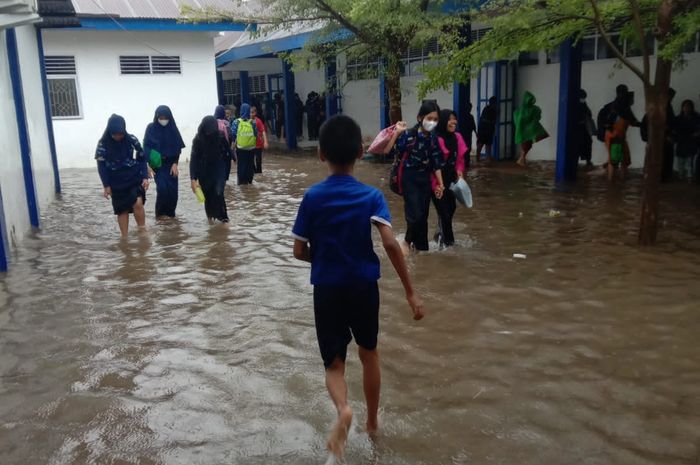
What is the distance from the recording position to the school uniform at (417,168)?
650 centimetres

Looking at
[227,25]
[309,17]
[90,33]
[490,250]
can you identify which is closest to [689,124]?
[490,250]

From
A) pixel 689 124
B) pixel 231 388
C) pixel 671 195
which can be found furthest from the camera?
pixel 689 124

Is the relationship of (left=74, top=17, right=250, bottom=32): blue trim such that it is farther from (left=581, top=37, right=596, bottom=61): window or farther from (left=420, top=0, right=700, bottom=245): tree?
(left=420, top=0, right=700, bottom=245): tree

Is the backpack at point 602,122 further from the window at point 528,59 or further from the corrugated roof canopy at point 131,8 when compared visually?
the corrugated roof canopy at point 131,8

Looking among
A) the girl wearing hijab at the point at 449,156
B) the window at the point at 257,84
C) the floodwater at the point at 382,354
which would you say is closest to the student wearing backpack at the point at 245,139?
the floodwater at the point at 382,354

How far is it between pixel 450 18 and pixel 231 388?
861 centimetres

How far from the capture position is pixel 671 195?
977cm

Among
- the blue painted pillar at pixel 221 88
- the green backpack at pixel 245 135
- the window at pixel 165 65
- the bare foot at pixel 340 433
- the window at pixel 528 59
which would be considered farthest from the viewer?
the blue painted pillar at pixel 221 88

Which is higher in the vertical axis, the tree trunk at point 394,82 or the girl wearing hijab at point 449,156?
the tree trunk at point 394,82

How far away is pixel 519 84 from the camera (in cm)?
1535

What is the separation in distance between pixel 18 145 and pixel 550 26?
683 cm

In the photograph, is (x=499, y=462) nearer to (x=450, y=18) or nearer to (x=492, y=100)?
(x=450, y=18)

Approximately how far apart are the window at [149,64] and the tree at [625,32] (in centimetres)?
1201

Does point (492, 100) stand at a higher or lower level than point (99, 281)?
higher
